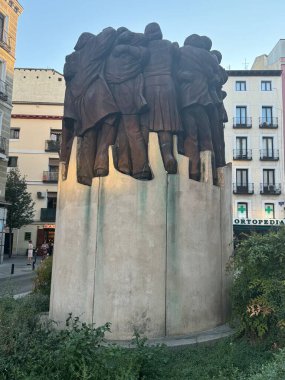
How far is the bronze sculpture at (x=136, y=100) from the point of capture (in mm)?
7819

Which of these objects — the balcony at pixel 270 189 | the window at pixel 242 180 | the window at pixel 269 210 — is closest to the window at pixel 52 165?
the window at pixel 242 180

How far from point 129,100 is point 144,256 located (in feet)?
9.79

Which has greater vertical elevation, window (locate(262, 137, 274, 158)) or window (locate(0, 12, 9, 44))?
window (locate(0, 12, 9, 44))

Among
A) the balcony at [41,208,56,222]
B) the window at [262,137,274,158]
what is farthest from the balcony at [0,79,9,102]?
the window at [262,137,274,158]

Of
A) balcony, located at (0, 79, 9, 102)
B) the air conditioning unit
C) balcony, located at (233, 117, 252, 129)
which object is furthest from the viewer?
the air conditioning unit

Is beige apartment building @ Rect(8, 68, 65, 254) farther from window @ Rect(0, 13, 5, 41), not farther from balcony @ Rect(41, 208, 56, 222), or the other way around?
window @ Rect(0, 13, 5, 41)

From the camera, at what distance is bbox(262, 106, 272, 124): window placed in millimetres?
43469

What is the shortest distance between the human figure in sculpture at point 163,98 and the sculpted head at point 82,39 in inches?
52.5

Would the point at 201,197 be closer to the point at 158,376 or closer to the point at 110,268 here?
the point at 110,268

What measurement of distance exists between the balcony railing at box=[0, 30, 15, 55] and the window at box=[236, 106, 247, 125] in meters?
23.9

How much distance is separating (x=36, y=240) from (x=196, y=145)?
39177mm

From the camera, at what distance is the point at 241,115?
144ft

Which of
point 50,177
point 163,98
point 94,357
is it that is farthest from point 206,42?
point 50,177

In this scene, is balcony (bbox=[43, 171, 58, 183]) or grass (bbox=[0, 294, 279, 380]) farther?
balcony (bbox=[43, 171, 58, 183])
